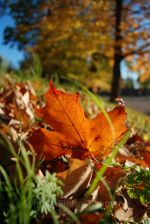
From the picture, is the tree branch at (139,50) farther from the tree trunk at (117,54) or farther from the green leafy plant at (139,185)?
the green leafy plant at (139,185)

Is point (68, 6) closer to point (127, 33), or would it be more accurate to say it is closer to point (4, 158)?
point (127, 33)

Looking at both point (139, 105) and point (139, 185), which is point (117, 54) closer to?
point (139, 185)

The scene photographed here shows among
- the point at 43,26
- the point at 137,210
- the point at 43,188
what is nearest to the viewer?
the point at 43,188

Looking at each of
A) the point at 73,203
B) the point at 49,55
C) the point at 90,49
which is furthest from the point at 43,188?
the point at 49,55

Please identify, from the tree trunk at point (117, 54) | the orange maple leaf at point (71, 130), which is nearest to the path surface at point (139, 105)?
the tree trunk at point (117, 54)

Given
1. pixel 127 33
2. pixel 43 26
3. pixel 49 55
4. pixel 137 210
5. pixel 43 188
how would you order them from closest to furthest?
pixel 43 188, pixel 137 210, pixel 43 26, pixel 127 33, pixel 49 55

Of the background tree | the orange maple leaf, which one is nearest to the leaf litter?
the orange maple leaf

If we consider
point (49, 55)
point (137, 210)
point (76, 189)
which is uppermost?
point (76, 189)

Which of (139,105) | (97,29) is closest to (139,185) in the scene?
(97,29)
